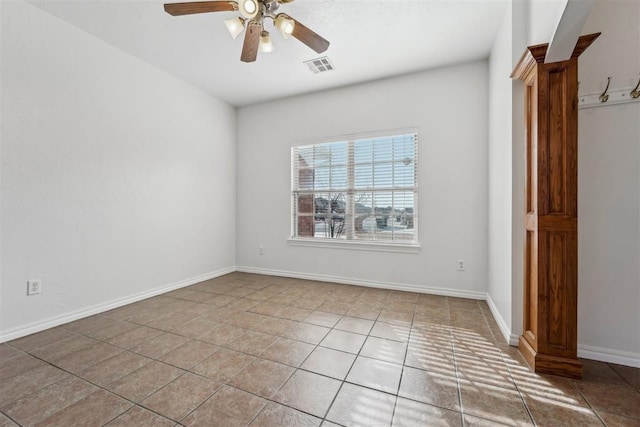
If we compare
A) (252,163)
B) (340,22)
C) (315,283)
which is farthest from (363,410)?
(252,163)

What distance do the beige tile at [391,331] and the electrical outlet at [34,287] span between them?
3.00 metres

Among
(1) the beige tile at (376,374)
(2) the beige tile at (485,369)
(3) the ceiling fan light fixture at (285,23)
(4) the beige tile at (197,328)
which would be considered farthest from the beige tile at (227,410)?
(3) the ceiling fan light fixture at (285,23)

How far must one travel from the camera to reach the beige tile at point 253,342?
204cm

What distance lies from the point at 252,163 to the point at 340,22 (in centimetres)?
262

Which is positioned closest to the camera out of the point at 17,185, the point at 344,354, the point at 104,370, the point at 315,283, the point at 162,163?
the point at 104,370

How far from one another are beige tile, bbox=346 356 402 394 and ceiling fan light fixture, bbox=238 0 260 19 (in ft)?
8.52

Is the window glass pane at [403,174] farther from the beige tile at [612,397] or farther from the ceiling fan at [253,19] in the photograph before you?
the beige tile at [612,397]

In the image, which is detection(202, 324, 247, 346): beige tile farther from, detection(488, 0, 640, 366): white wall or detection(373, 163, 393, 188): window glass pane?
detection(488, 0, 640, 366): white wall

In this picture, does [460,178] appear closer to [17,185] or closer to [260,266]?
[260,266]

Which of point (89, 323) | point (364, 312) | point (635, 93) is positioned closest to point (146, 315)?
point (89, 323)

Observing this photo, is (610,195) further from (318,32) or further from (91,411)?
(91,411)

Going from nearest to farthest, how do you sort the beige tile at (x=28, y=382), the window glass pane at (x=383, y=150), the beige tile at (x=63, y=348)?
1. the beige tile at (x=28, y=382)
2. the beige tile at (x=63, y=348)
3. the window glass pane at (x=383, y=150)

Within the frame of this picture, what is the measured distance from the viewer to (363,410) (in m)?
1.42

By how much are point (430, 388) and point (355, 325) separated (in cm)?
95
